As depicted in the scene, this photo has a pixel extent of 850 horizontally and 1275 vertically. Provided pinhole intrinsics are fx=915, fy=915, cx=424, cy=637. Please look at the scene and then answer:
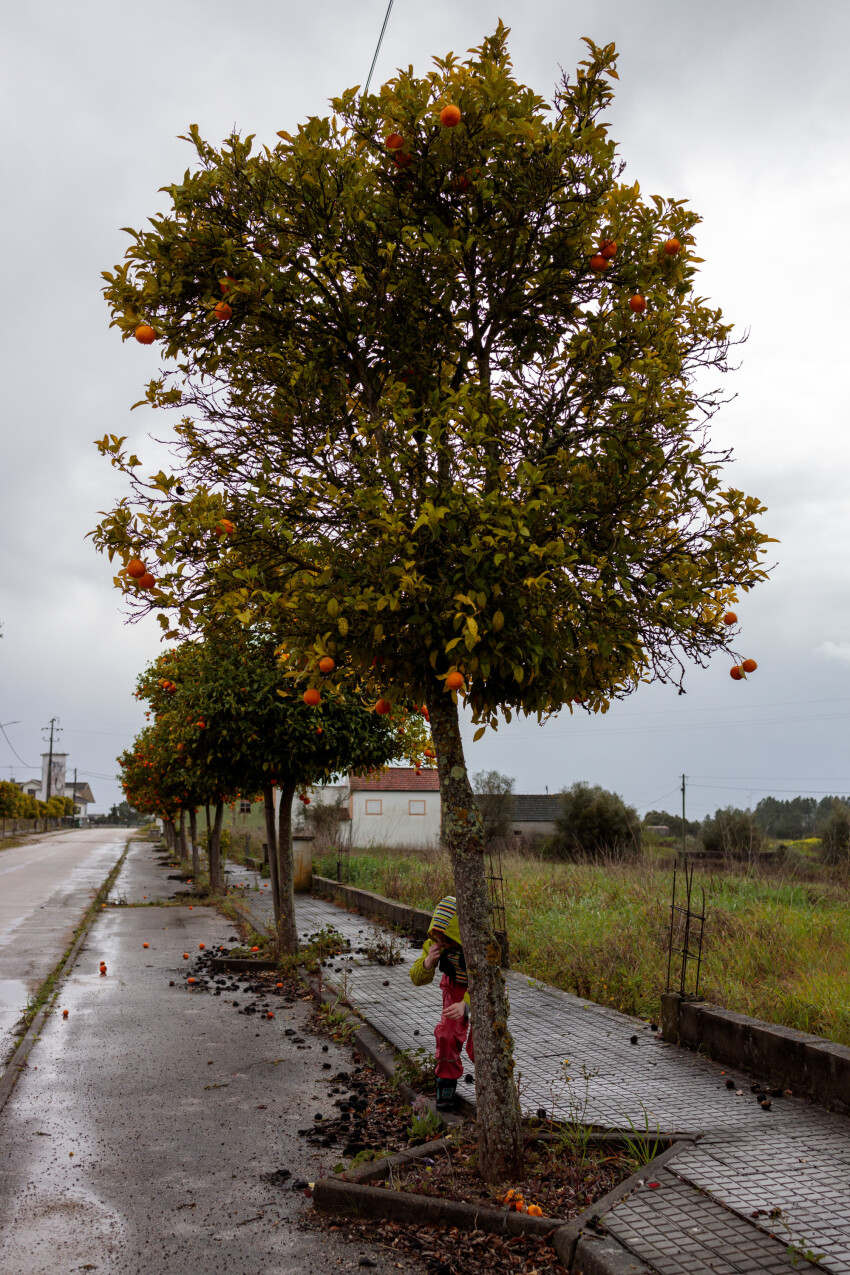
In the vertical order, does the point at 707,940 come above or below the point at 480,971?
below

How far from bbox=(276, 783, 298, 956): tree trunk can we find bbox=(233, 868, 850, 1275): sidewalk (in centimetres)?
251

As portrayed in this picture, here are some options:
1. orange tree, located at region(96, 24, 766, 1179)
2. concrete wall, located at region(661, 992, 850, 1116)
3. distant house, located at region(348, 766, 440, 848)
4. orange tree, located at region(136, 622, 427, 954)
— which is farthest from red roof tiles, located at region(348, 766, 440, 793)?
orange tree, located at region(96, 24, 766, 1179)

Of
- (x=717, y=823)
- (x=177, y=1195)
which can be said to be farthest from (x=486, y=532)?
(x=717, y=823)

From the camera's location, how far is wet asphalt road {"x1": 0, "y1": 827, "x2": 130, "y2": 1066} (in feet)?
32.1

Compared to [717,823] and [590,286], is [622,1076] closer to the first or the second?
[590,286]

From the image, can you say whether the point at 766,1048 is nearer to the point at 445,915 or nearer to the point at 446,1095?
the point at 446,1095

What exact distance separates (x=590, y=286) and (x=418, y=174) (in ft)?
3.63

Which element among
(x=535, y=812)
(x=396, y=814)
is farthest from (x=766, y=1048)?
(x=535, y=812)

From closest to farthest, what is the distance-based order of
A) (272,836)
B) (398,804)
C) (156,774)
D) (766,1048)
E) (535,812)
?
1. (766,1048)
2. (272,836)
3. (156,774)
4. (398,804)
5. (535,812)

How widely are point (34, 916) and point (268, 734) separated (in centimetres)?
944

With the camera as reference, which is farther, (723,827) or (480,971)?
(723,827)

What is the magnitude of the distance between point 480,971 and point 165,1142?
2347 mm

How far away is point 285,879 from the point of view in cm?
1069

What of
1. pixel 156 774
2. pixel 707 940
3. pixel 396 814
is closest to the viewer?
pixel 707 940
